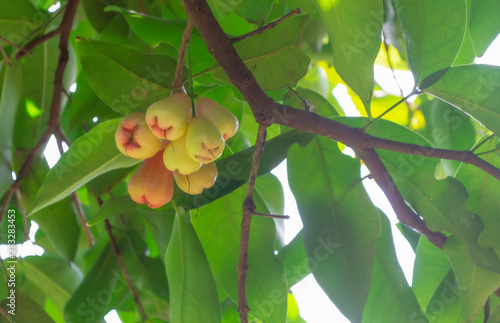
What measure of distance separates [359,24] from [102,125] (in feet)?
1.41

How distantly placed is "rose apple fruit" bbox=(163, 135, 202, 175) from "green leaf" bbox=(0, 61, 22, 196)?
19.7 inches

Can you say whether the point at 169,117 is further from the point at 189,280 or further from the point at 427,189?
the point at 427,189

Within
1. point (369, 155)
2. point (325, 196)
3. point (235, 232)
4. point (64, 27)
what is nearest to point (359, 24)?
point (369, 155)

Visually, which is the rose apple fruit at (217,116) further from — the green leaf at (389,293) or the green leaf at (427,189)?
the green leaf at (389,293)

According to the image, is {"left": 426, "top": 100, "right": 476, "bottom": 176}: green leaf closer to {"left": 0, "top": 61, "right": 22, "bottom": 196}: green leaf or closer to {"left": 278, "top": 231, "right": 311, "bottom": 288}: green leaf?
{"left": 278, "top": 231, "right": 311, "bottom": 288}: green leaf

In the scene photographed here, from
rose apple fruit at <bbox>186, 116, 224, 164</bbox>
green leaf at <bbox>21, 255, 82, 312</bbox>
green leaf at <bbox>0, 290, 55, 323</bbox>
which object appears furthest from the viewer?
green leaf at <bbox>21, 255, 82, 312</bbox>

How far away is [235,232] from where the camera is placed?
3.07 feet

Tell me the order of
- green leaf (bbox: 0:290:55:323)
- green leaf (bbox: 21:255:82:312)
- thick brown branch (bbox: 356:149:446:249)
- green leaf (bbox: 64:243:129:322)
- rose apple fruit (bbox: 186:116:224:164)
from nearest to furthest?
rose apple fruit (bbox: 186:116:224:164) < thick brown branch (bbox: 356:149:446:249) < green leaf (bbox: 0:290:55:323) < green leaf (bbox: 64:243:129:322) < green leaf (bbox: 21:255:82:312)

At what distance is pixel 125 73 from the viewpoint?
2.48 feet

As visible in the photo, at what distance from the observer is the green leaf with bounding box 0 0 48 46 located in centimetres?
114

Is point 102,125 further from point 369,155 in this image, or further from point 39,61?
point 39,61

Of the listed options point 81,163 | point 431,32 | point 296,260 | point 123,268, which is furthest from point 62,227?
point 431,32

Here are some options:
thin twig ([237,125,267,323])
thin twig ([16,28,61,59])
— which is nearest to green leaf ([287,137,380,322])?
thin twig ([237,125,267,323])

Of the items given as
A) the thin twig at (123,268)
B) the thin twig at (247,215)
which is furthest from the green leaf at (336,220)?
the thin twig at (123,268)
